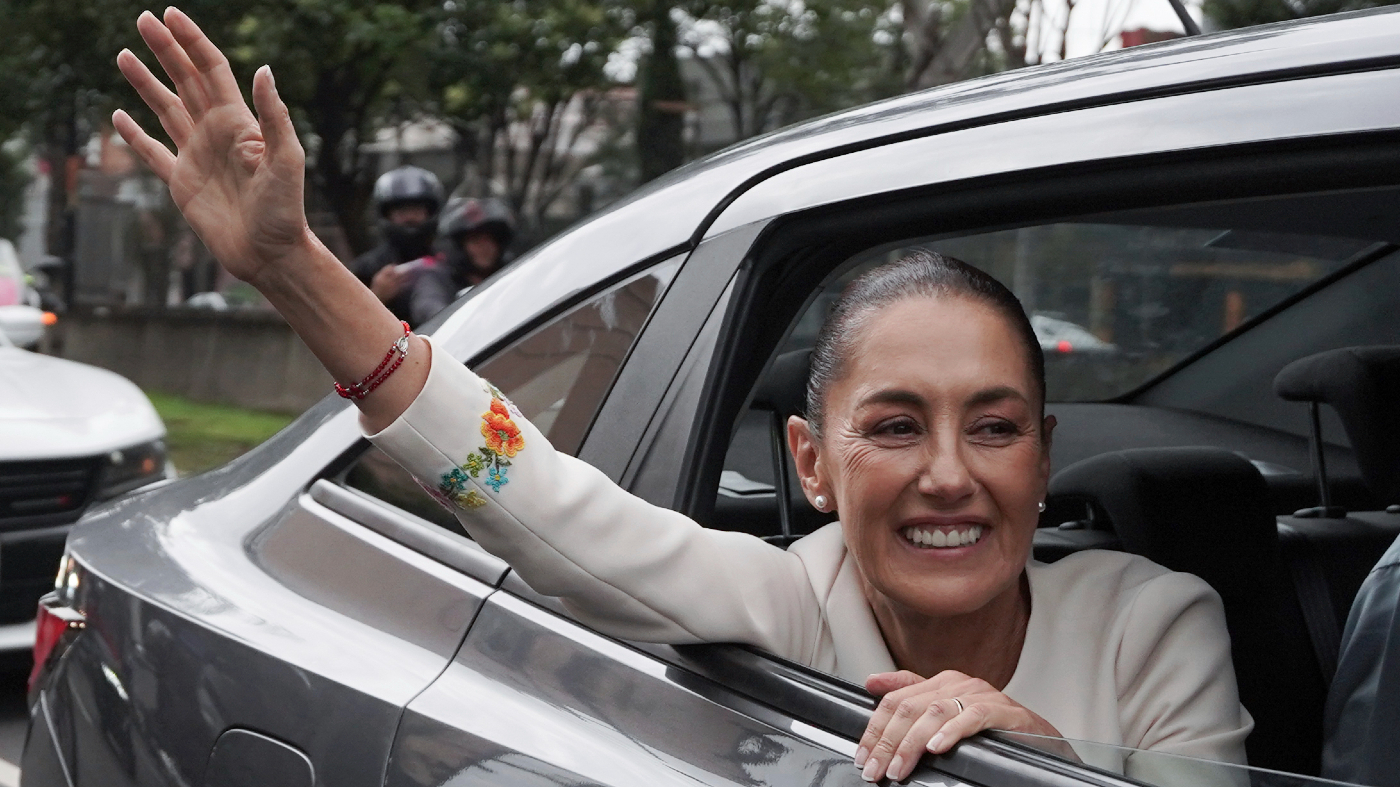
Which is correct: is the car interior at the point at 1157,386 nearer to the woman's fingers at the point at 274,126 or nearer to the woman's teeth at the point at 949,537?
the woman's teeth at the point at 949,537

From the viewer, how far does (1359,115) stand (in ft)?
4.36

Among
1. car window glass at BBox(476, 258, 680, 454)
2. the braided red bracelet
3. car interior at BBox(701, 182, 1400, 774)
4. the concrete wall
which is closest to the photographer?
the braided red bracelet

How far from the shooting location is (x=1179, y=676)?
1.58m

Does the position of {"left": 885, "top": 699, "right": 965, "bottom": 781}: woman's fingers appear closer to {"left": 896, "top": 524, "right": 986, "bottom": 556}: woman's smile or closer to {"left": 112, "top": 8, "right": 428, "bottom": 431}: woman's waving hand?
{"left": 896, "top": 524, "right": 986, "bottom": 556}: woman's smile

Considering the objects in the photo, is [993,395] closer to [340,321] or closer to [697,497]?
[697,497]

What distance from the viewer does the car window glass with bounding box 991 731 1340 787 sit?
132cm

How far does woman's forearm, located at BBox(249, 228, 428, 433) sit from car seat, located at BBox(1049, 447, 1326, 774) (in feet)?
3.53

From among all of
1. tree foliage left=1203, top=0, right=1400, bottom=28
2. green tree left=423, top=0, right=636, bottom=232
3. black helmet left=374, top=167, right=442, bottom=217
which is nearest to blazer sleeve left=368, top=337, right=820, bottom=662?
black helmet left=374, top=167, right=442, bottom=217

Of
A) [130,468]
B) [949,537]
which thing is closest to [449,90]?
[130,468]

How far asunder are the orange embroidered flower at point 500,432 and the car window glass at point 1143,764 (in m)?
0.53

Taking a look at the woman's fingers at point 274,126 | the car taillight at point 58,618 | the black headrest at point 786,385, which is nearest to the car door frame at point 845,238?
the black headrest at point 786,385

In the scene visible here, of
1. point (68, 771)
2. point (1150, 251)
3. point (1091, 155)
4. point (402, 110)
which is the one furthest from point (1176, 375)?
point (402, 110)

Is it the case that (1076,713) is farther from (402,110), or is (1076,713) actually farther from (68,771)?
(402,110)

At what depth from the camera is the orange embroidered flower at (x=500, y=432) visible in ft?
5.17
